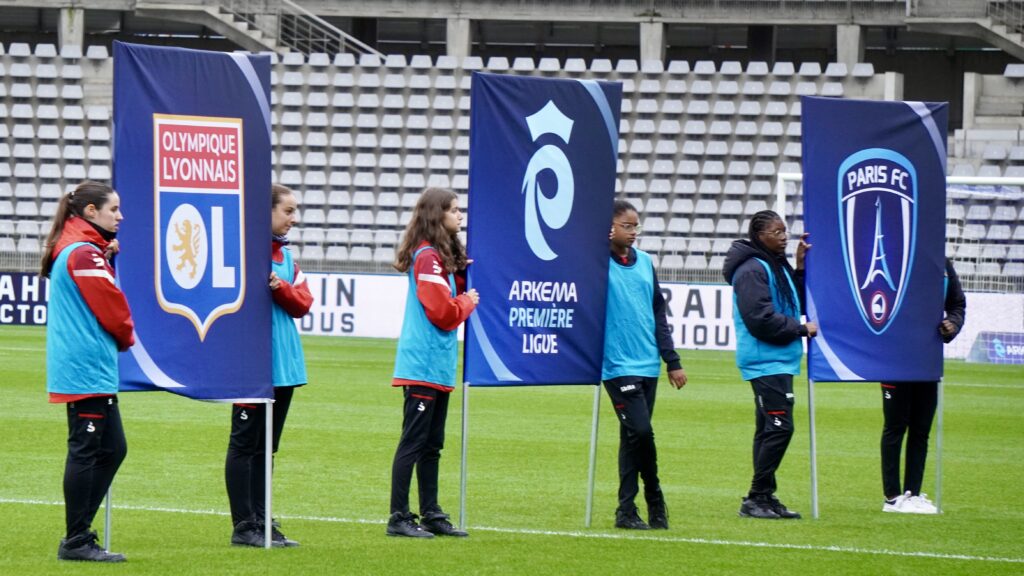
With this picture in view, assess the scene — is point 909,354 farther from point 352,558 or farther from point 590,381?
point 352,558

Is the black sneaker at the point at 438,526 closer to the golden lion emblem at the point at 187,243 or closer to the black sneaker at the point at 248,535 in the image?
the black sneaker at the point at 248,535

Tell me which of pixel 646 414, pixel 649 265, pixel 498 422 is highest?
pixel 649 265

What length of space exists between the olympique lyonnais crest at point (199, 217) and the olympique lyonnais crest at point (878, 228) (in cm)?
414

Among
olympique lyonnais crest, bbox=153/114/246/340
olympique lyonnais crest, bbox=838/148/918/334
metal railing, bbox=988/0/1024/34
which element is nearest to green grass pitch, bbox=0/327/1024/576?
olympique lyonnais crest, bbox=153/114/246/340

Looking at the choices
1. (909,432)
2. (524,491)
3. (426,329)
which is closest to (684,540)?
(426,329)

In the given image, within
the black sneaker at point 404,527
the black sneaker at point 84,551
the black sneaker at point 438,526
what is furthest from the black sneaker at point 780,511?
the black sneaker at point 84,551

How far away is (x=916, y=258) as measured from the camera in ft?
33.8

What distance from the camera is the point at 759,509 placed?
9.64 m

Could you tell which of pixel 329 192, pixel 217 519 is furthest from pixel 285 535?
pixel 329 192

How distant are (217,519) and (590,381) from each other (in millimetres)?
2311

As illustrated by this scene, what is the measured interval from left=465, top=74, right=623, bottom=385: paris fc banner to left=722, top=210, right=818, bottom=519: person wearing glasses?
3.25 ft

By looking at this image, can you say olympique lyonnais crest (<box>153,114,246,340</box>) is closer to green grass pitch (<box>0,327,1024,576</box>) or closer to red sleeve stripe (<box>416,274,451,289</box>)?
red sleeve stripe (<box>416,274,451,289</box>)

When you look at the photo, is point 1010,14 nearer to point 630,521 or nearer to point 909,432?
point 909,432

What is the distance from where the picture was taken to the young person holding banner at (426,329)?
8195 millimetres
